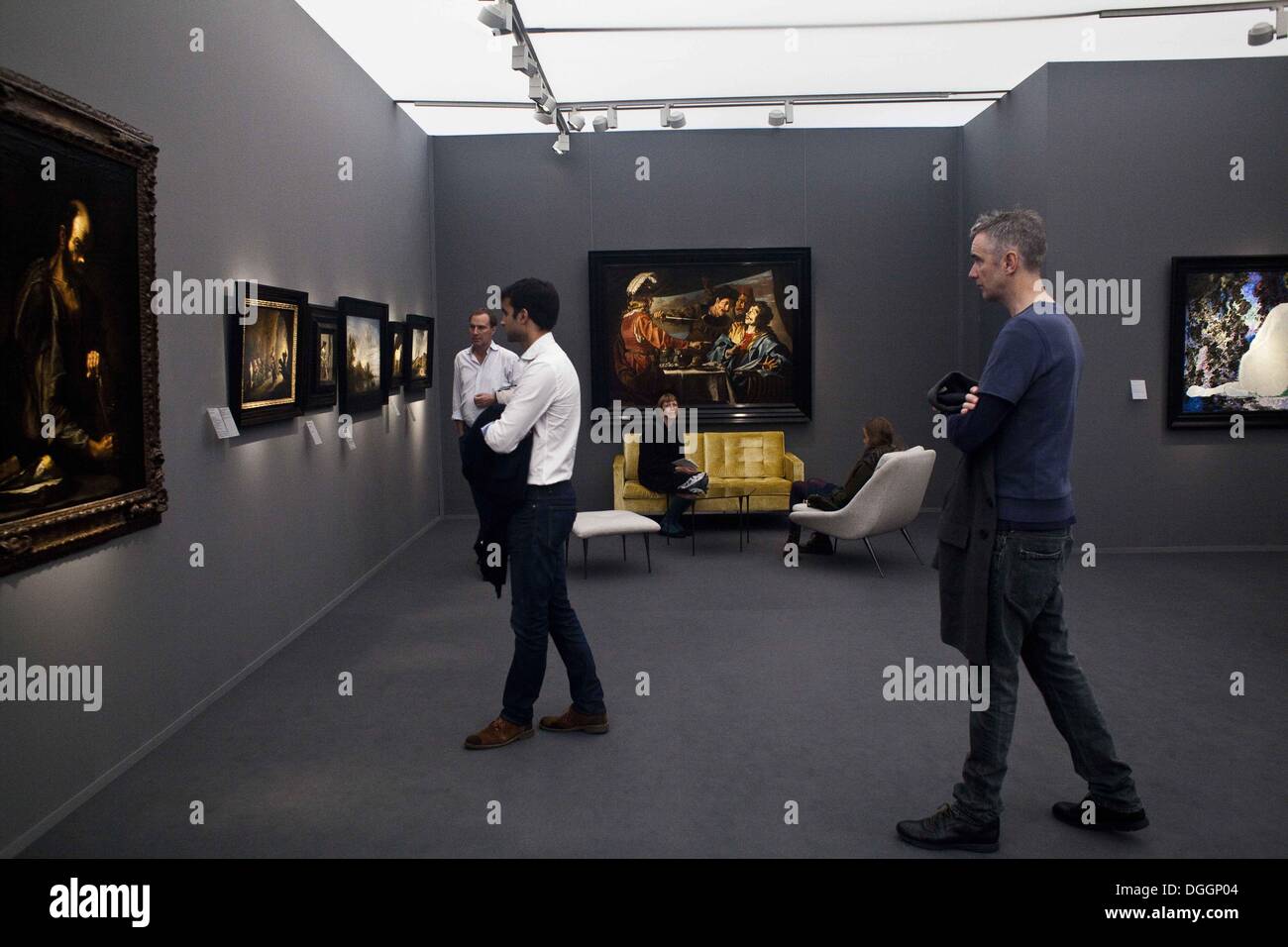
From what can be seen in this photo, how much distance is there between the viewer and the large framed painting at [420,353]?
10.9m

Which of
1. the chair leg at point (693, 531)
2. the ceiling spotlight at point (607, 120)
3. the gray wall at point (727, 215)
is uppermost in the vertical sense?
the ceiling spotlight at point (607, 120)

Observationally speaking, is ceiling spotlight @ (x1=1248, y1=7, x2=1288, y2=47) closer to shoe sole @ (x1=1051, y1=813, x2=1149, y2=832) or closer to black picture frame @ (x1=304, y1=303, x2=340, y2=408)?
shoe sole @ (x1=1051, y1=813, x2=1149, y2=832)

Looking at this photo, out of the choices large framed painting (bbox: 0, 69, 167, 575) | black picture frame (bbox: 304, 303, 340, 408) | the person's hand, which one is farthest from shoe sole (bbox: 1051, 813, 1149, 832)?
black picture frame (bbox: 304, 303, 340, 408)

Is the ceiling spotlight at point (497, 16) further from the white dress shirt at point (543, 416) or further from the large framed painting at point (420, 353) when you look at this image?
the large framed painting at point (420, 353)

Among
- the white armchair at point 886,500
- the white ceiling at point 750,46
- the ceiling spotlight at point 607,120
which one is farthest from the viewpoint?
the ceiling spotlight at point 607,120

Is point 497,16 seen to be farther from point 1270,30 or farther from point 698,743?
point 1270,30

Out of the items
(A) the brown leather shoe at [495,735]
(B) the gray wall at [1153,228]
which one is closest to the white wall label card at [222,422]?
(A) the brown leather shoe at [495,735]

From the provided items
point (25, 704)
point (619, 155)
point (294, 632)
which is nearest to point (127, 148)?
point (25, 704)

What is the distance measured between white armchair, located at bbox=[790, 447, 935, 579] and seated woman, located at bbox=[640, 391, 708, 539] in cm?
189

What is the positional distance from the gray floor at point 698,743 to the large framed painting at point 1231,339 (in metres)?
2.32

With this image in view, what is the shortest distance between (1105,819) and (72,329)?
15.4 feet

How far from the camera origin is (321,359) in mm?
7957

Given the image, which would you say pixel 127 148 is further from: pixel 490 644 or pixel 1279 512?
pixel 1279 512

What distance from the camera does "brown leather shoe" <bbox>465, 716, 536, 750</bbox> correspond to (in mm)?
5172
